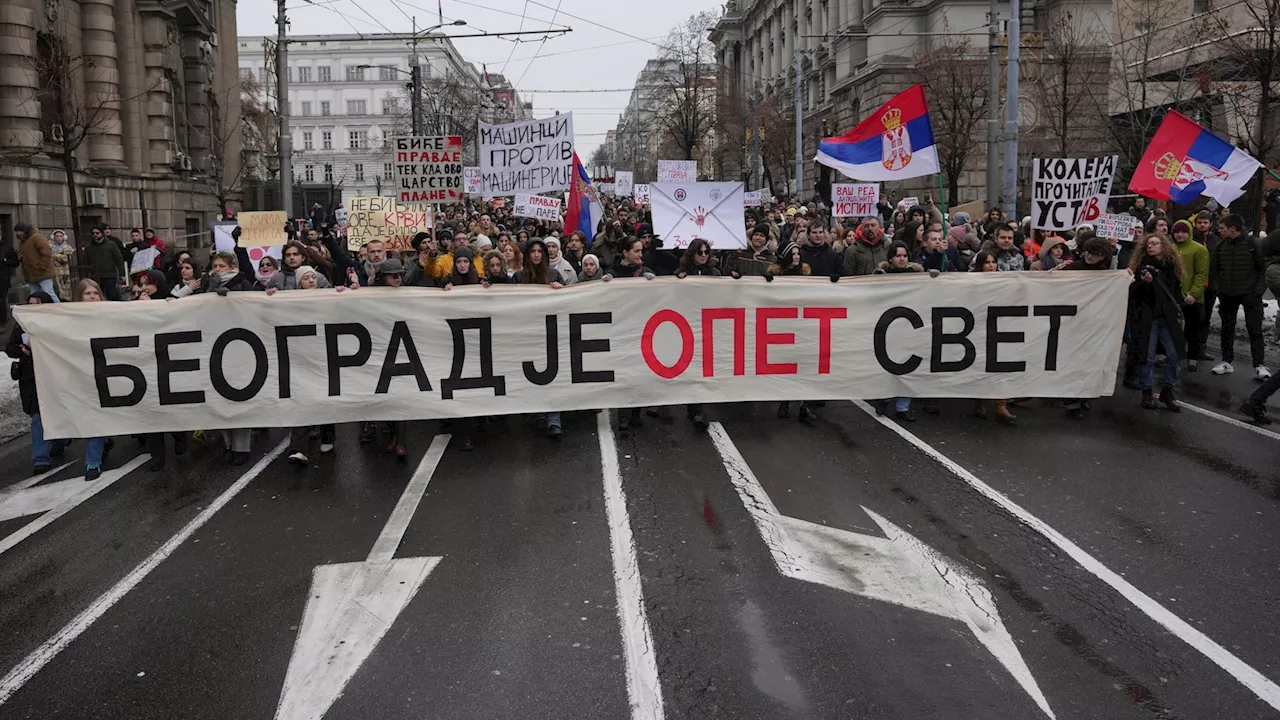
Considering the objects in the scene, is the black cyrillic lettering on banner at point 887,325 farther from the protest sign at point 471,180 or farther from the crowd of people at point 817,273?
the protest sign at point 471,180

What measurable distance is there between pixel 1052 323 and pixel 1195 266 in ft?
10.3

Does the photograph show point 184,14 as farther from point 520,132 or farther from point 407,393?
point 407,393

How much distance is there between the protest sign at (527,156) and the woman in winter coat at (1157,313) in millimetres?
8049

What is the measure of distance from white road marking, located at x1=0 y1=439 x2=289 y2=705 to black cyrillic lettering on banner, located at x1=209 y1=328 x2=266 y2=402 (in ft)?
2.88

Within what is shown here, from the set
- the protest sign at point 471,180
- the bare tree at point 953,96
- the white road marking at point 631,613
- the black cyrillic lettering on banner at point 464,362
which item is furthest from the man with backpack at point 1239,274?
the bare tree at point 953,96

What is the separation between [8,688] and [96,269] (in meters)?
14.9

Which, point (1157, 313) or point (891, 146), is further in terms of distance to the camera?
point (891, 146)

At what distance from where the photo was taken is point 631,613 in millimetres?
4973

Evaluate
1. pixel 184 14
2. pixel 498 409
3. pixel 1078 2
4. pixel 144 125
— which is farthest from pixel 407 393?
pixel 1078 2

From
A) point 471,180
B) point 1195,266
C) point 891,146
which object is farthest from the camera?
point 471,180

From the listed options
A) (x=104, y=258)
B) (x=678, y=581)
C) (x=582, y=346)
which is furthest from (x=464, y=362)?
(x=104, y=258)

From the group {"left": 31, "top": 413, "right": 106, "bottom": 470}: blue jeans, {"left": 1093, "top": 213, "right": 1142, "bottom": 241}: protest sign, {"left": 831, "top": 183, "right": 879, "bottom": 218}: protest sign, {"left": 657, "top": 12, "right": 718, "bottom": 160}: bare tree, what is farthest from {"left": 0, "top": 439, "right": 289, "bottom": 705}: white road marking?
{"left": 657, "top": 12, "right": 718, "bottom": 160}: bare tree

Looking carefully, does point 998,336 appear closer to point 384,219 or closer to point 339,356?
point 339,356

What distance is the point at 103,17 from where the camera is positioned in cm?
2572
